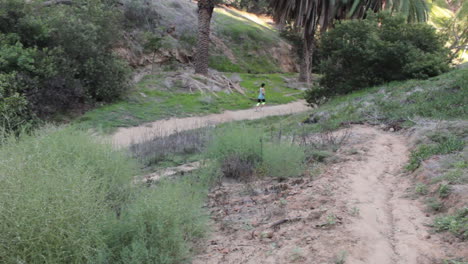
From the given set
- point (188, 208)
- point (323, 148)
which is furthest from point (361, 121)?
point (188, 208)

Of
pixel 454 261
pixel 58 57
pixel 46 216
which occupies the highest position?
pixel 58 57

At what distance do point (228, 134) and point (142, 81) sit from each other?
50.0 ft

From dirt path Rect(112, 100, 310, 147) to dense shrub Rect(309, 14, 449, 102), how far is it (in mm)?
4026

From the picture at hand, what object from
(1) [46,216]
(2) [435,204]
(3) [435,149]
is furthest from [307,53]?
(1) [46,216]

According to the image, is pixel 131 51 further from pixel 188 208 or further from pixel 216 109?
pixel 188 208

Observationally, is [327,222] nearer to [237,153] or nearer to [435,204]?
[435,204]

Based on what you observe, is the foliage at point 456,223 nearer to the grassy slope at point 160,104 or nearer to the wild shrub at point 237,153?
the wild shrub at point 237,153

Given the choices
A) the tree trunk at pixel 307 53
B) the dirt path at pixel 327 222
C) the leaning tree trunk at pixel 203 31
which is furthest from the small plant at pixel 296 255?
the tree trunk at pixel 307 53

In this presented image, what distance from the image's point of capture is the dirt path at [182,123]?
39.9ft

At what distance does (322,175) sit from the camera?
588cm

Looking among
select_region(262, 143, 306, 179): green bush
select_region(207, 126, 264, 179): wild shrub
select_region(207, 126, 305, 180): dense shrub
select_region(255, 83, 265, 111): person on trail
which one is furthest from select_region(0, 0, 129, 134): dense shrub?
select_region(262, 143, 306, 179): green bush

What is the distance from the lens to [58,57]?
1508 centimetres

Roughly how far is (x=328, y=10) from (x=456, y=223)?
78.0 ft

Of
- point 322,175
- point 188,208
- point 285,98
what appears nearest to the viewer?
point 188,208
